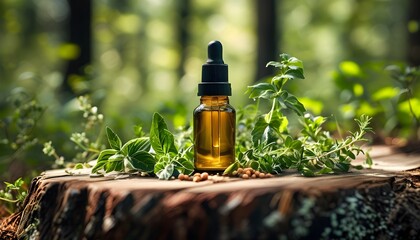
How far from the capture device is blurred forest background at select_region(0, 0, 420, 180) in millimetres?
4230

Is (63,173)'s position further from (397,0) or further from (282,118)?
(397,0)

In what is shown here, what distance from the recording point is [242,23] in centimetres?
2566

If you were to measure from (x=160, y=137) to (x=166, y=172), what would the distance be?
0.22 meters

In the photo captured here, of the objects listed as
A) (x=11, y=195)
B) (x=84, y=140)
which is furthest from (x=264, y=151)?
(x=11, y=195)

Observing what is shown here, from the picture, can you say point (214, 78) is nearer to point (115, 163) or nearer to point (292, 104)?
point (292, 104)

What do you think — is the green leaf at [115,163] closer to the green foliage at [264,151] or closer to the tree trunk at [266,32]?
the green foliage at [264,151]

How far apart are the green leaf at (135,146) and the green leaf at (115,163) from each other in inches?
1.1

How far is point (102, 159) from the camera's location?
7.37 feet

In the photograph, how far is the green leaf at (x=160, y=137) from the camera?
2.24 metres

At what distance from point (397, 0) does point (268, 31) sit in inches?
501

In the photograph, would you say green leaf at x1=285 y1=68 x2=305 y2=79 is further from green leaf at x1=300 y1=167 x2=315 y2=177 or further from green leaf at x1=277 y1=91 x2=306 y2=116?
green leaf at x1=300 y1=167 x2=315 y2=177

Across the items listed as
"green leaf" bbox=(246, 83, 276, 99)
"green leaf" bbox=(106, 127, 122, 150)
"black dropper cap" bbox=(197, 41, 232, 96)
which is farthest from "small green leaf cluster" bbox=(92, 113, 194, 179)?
"green leaf" bbox=(246, 83, 276, 99)

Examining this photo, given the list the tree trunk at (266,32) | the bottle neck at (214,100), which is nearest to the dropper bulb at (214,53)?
the bottle neck at (214,100)

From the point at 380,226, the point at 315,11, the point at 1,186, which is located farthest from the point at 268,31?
the point at 315,11
